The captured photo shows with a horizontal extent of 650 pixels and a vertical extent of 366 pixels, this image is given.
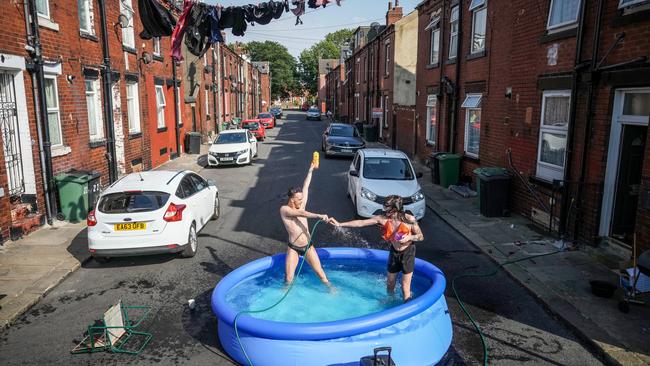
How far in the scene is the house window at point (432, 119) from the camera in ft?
63.5

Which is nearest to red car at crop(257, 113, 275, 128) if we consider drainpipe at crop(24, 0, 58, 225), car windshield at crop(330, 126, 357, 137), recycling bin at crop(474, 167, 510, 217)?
car windshield at crop(330, 126, 357, 137)

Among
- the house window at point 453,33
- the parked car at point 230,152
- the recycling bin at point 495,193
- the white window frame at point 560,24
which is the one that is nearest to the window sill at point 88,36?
the parked car at point 230,152

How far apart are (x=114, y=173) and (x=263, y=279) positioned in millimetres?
9719

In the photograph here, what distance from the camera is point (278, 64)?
106m

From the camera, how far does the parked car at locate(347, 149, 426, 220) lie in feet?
37.3

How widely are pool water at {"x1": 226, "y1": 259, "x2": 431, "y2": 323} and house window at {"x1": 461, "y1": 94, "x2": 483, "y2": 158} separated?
8525 millimetres

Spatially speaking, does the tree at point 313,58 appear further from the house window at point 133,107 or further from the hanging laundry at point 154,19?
the hanging laundry at point 154,19

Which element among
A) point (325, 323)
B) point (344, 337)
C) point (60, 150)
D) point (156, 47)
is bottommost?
point (344, 337)

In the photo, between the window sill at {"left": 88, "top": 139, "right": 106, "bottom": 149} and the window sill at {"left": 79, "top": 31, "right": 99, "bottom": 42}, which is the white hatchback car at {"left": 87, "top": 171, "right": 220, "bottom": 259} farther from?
the window sill at {"left": 79, "top": 31, "right": 99, "bottom": 42}

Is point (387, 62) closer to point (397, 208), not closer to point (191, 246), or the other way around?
point (191, 246)

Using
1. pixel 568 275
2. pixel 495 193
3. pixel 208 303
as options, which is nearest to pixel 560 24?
pixel 495 193

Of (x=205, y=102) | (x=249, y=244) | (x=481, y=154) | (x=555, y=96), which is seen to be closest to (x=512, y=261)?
(x=555, y=96)

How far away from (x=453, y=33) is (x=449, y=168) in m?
5.52

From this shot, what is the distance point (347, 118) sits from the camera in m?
51.0
